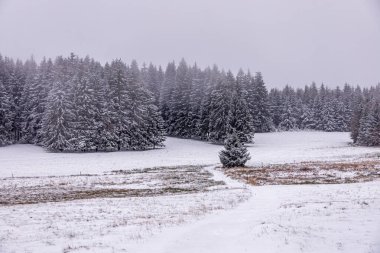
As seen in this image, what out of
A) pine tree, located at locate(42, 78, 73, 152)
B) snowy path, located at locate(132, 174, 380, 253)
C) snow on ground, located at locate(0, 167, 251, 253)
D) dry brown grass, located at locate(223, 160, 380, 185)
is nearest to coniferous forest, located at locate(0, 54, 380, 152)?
pine tree, located at locate(42, 78, 73, 152)

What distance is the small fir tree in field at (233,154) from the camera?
1711 inches

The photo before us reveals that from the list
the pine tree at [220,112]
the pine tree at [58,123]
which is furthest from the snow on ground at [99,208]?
the pine tree at [220,112]

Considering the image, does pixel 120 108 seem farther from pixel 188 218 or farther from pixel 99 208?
pixel 188 218

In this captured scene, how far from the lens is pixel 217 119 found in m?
77.3

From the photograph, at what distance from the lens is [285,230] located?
516 inches

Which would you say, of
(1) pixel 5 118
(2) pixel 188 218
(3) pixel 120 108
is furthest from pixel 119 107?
(2) pixel 188 218

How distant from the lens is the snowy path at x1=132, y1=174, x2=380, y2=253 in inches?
461

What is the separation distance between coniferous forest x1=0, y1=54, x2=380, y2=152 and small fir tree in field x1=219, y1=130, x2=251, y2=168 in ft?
89.8

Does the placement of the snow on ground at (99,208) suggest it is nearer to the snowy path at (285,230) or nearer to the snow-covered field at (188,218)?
the snow-covered field at (188,218)

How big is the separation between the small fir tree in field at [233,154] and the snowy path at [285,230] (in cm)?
2366

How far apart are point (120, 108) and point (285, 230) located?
2321 inches

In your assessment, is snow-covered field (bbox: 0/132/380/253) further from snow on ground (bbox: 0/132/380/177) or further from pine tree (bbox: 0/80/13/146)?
pine tree (bbox: 0/80/13/146)

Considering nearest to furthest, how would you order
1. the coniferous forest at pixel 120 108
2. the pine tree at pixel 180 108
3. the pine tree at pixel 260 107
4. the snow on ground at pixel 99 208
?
the snow on ground at pixel 99 208 < the coniferous forest at pixel 120 108 < the pine tree at pixel 180 108 < the pine tree at pixel 260 107

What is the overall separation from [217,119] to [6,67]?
1972 inches
